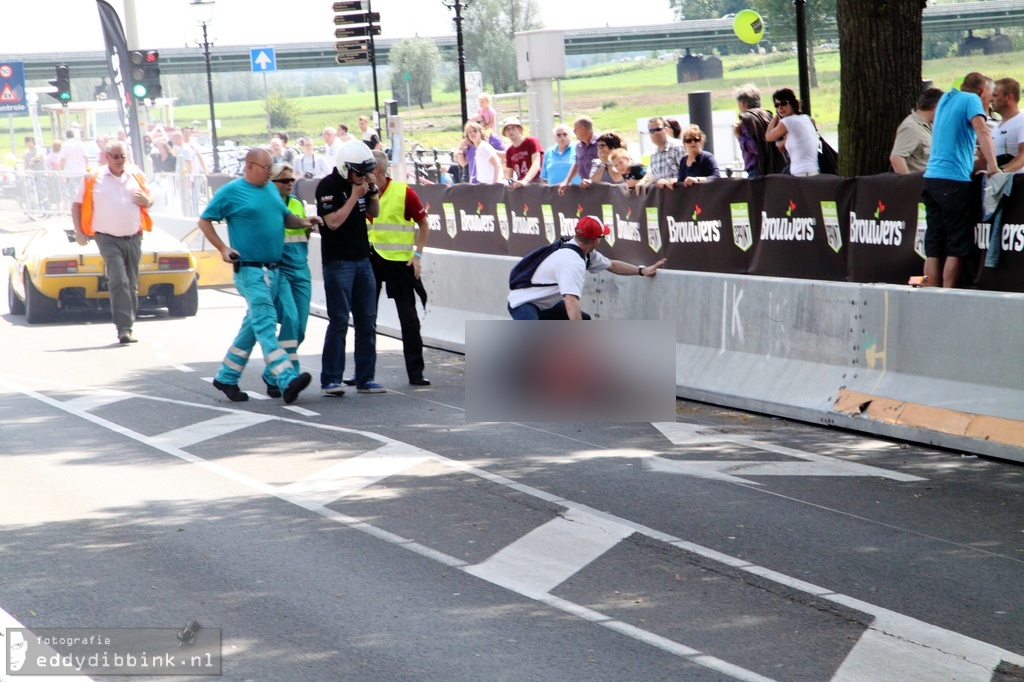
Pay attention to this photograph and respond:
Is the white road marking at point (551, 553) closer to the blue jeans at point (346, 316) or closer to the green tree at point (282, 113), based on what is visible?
the blue jeans at point (346, 316)

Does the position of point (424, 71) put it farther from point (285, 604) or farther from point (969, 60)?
point (285, 604)

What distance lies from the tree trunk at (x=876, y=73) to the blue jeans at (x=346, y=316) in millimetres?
4969

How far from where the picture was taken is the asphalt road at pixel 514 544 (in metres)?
5.36

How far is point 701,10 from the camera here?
422 ft

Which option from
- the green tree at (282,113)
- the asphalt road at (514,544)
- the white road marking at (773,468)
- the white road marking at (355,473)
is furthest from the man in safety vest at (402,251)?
the green tree at (282,113)

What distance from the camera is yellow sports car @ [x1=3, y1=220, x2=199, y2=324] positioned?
16.7 metres

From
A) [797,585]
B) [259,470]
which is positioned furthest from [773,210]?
[797,585]

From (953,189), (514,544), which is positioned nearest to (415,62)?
(953,189)

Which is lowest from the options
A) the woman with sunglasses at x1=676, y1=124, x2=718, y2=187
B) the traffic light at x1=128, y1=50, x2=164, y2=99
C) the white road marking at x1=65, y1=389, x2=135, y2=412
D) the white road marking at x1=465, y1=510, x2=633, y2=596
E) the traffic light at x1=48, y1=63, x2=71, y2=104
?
the white road marking at x1=465, y1=510, x2=633, y2=596

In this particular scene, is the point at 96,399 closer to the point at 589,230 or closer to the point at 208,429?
the point at 208,429

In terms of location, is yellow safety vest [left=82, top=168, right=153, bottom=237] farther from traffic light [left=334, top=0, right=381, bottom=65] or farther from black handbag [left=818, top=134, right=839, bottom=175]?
traffic light [left=334, top=0, right=381, bottom=65]

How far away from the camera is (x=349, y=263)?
11656mm

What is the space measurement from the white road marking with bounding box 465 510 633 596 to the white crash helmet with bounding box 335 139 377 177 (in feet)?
16.1

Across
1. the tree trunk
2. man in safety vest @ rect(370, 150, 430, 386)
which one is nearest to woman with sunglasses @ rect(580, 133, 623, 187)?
the tree trunk
